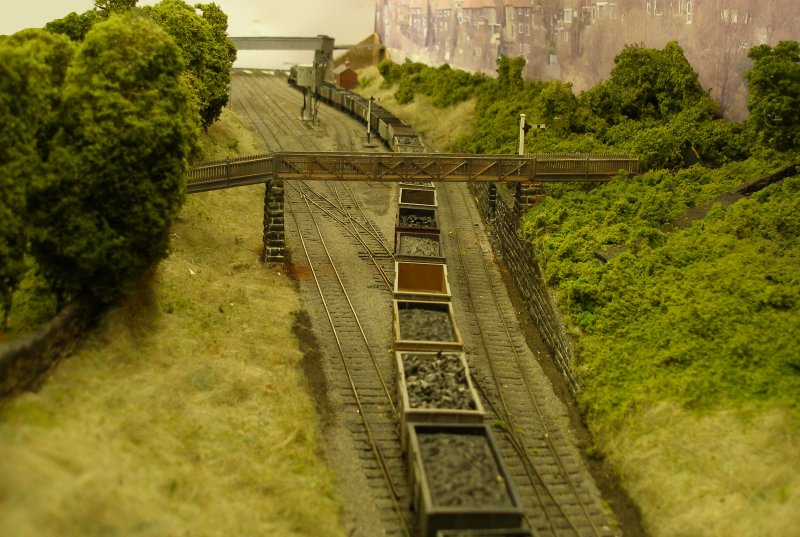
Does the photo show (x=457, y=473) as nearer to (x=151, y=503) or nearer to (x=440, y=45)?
(x=151, y=503)

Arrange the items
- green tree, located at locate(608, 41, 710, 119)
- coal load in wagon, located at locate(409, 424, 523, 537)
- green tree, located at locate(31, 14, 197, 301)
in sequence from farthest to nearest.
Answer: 1. green tree, located at locate(608, 41, 710, 119)
2. green tree, located at locate(31, 14, 197, 301)
3. coal load in wagon, located at locate(409, 424, 523, 537)

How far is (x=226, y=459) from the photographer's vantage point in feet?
65.4

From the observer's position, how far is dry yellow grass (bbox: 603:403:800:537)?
18.9 m

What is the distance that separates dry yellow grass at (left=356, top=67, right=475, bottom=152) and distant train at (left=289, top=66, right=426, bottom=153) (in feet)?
7.33

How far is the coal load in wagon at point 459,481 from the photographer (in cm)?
1742

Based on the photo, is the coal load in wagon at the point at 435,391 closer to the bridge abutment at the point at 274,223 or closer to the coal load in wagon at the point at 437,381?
the coal load in wagon at the point at 437,381

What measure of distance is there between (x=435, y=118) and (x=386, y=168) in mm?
24138

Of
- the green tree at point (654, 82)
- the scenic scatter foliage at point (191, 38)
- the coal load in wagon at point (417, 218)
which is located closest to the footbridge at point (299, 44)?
the scenic scatter foliage at point (191, 38)

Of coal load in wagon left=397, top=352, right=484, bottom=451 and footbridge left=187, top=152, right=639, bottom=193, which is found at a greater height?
footbridge left=187, top=152, right=639, bottom=193

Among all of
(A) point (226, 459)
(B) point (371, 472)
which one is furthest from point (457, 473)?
(A) point (226, 459)

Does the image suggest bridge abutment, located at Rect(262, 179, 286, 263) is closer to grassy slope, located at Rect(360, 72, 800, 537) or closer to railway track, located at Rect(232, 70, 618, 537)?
railway track, located at Rect(232, 70, 618, 537)

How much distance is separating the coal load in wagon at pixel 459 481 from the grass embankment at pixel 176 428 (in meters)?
2.63

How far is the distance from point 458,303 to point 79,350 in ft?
48.1

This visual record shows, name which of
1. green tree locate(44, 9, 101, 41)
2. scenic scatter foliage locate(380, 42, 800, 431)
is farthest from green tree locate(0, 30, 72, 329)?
scenic scatter foliage locate(380, 42, 800, 431)
